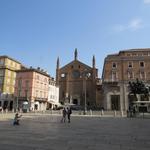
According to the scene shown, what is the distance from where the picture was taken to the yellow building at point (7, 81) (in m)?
59.2

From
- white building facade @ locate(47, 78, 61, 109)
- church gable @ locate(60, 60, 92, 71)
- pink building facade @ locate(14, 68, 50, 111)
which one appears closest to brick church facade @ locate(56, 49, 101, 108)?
church gable @ locate(60, 60, 92, 71)

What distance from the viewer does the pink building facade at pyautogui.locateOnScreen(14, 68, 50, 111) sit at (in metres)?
59.1

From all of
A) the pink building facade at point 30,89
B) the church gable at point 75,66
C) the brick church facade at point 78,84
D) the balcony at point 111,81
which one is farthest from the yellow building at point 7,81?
the balcony at point 111,81

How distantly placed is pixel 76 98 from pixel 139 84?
38916 millimetres

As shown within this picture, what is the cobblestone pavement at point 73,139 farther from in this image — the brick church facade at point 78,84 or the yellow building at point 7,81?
the brick church facade at point 78,84

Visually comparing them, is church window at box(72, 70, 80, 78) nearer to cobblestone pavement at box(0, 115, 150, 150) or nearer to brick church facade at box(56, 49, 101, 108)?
brick church facade at box(56, 49, 101, 108)

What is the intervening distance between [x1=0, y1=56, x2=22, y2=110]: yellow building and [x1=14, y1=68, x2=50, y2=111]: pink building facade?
162 cm

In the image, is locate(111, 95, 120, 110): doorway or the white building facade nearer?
locate(111, 95, 120, 110): doorway

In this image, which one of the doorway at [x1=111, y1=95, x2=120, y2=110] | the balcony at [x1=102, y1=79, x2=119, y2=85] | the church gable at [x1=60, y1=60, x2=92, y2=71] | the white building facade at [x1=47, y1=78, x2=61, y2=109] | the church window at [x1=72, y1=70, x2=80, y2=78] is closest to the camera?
the doorway at [x1=111, y1=95, x2=120, y2=110]

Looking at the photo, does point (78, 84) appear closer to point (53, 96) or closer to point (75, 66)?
point (75, 66)

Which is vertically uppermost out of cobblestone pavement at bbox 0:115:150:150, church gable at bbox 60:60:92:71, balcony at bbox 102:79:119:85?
church gable at bbox 60:60:92:71

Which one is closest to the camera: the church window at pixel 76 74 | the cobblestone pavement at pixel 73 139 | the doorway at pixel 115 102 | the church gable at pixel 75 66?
the cobblestone pavement at pixel 73 139

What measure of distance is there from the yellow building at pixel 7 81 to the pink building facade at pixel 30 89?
5.32 ft

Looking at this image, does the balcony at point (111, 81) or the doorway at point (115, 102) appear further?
the balcony at point (111, 81)
